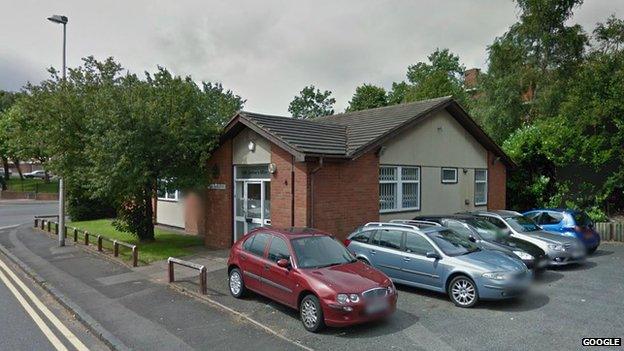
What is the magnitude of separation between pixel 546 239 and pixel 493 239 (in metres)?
1.58

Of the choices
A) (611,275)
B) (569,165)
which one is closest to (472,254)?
(611,275)

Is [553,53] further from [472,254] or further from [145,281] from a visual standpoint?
[145,281]

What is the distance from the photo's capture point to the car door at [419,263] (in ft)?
26.3

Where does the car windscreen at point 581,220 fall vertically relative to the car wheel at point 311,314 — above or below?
above

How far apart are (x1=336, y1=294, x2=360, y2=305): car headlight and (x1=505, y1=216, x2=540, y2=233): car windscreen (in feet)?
23.7

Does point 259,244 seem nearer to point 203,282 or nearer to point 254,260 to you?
point 254,260

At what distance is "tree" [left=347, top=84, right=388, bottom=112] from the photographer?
145 feet

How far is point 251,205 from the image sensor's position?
1333 cm

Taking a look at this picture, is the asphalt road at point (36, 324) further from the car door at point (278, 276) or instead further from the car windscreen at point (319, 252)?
the car windscreen at point (319, 252)

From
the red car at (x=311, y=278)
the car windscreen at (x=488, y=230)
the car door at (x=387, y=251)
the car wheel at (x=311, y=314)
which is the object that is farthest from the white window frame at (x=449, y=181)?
the car wheel at (x=311, y=314)

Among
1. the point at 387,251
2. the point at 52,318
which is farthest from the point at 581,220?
the point at 52,318

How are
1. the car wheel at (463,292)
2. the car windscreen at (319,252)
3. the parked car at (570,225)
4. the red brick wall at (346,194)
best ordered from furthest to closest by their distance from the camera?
the parked car at (570,225) < the red brick wall at (346,194) < the car wheel at (463,292) < the car windscreen at (319,252)

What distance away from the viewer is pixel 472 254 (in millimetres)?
8055

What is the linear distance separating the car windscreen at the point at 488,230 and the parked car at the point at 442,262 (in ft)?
6.63
